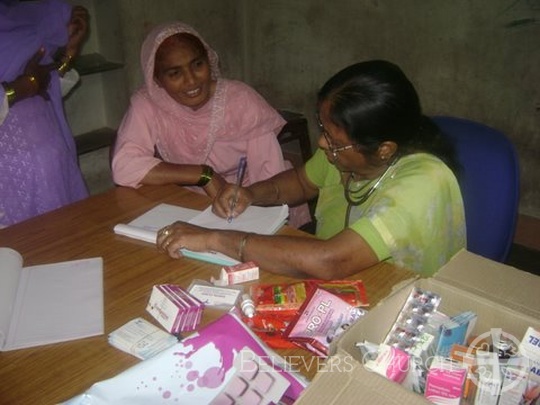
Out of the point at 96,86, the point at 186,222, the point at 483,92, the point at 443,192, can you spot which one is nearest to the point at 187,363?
the point at 186,222

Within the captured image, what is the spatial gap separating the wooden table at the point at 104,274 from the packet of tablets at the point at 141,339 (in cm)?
1

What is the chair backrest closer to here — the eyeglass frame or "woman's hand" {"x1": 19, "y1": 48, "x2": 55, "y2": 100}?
the eyeglass frame

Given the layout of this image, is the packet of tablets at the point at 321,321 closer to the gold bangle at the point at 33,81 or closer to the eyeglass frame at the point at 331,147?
the eyeglass frame at the point at 331,147

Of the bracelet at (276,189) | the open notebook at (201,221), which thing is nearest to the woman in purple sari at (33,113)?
the open notebook at (201,221)

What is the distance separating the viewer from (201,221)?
4.51 ft

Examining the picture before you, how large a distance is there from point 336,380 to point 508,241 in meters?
0.93

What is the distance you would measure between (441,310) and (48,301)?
817 millimetres

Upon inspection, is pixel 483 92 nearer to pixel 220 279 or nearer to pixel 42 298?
pixel 220 279

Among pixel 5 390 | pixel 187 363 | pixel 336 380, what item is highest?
pixel 336 380

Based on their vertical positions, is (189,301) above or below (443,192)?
below

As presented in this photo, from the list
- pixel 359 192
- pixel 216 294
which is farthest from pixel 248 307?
pixel 359 192

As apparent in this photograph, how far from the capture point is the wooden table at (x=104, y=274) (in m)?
0.87

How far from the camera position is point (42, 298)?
108 cm

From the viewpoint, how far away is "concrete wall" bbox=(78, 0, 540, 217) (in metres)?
2.51
